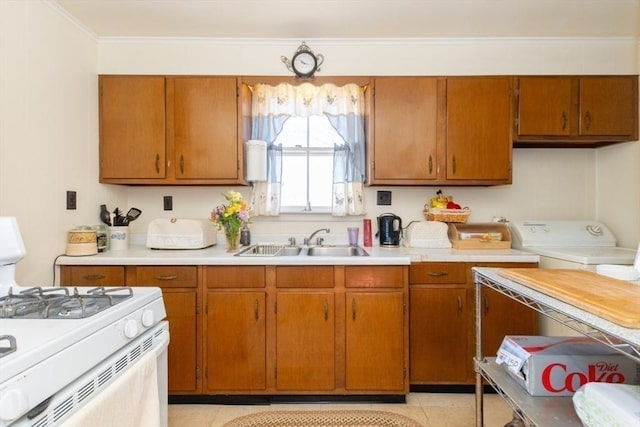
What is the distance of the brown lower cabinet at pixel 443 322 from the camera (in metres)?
2.20

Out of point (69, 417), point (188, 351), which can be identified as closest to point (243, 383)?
point (188, 351)

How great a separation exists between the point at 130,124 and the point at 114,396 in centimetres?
205

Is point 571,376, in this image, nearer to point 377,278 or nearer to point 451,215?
point 377,278

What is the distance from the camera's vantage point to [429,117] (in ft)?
8.11

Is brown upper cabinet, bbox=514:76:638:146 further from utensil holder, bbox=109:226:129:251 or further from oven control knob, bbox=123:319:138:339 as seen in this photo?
utensil holder, bbox=109:226:129:251

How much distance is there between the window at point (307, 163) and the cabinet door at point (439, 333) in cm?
107

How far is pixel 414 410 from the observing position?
6.79 ft

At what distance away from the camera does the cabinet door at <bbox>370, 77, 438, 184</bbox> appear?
97.3 inches

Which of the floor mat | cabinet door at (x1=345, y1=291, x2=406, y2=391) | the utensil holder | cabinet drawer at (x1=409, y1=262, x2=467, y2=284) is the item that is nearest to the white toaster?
cabinet drawer at (x1=409, y1=262, x2=467, y2=284)

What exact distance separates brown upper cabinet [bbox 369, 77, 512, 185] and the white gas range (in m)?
1.76

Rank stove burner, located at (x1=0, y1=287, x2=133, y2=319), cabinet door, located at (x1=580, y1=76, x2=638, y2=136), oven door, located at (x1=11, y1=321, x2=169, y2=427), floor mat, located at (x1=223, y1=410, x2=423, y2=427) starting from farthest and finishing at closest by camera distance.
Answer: cabinet door, located at (x1=580, y1=76, x2=638, y2=136)
floor mat, located at (x1=223, y1=410, x2=423, y2=427)
stove burner, located at (x1=0, y1=287, x2=133, y2=319)
oven door, located at (x1=11, y1=321, x2=169, y2=427)

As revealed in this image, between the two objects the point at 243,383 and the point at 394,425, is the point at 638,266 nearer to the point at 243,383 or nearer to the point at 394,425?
the point at 394,425

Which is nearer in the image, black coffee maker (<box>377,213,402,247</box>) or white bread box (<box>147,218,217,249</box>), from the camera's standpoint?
white bread box (<box>147,218,217,249</box>)

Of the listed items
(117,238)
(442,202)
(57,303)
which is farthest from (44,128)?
(442,202)
